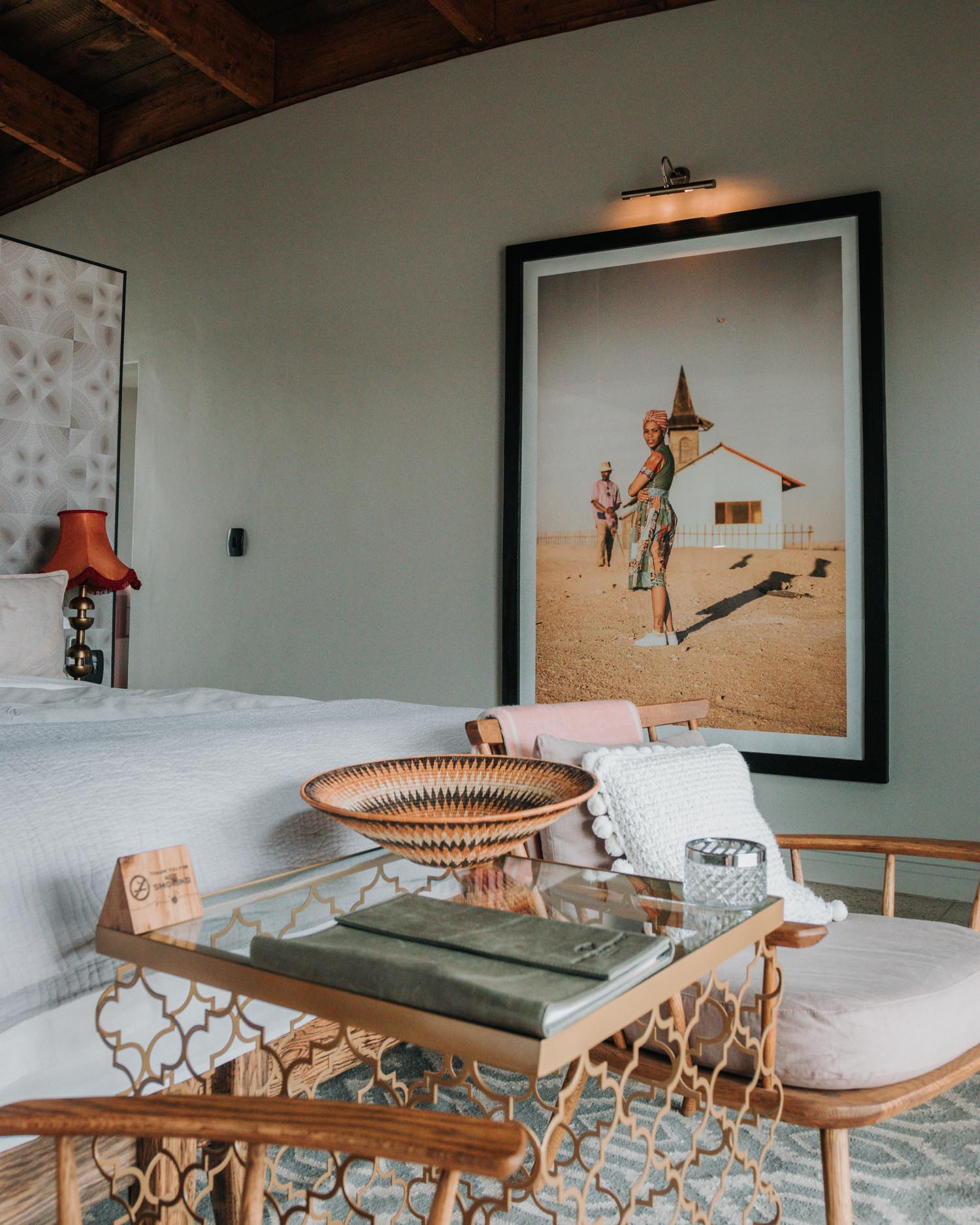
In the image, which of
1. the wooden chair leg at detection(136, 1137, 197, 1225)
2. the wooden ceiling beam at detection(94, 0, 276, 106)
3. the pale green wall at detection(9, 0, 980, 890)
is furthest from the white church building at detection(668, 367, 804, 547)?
the wooden chair leg at detection(136, 1137, 197, 1225)

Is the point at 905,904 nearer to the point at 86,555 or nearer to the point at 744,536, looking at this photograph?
the point at 744,536

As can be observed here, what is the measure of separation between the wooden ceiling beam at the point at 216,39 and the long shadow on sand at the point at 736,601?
130 inches

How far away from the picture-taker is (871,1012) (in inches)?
52.7

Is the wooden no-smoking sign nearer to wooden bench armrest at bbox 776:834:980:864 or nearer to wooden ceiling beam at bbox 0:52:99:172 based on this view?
wooden bench armrest at bbox 776:834:980:864

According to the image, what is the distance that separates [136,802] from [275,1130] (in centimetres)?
75

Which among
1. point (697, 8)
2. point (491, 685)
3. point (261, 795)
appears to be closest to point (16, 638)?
point (261, 795)

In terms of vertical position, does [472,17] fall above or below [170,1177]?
above

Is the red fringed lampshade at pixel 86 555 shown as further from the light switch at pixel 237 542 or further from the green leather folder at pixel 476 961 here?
the green leather folder at pixel 476 961

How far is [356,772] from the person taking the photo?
59.7 inches

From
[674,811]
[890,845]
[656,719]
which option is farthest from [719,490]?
[674,811]

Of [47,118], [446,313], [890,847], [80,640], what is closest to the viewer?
[890,847]

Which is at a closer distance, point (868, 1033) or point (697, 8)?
point (868, 1033)

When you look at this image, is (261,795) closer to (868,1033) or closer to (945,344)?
(868,1033)

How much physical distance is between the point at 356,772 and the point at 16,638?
1768 mm
